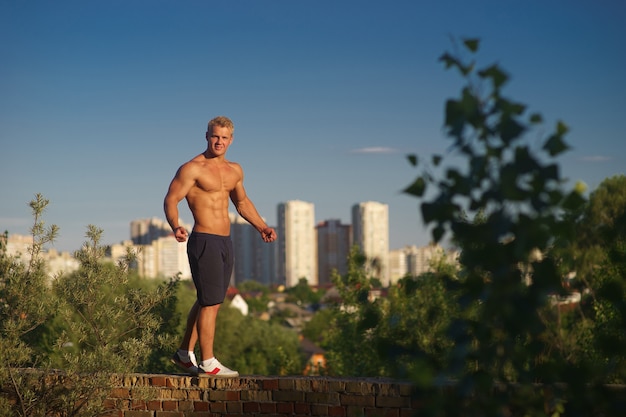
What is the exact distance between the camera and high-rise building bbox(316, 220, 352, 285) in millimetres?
143000

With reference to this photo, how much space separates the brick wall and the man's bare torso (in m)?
1.36

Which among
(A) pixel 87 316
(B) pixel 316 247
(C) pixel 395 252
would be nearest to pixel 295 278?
(B) pixel 316 247

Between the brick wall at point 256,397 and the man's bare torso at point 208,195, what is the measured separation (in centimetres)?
136

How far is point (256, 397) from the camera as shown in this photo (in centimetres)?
714

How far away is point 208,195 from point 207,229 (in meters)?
0.30

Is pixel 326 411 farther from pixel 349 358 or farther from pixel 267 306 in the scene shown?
pixel 267 306

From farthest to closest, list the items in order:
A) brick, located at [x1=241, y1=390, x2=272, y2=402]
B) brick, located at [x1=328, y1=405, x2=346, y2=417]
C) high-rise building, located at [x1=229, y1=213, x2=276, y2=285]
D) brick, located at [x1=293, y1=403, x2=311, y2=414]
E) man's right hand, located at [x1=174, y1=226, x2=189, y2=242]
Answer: high-rise building, located at [x1=229, y1=213, x2=276, y2=285] → brick, located at [x1=241, y1=390, x2=272, y2=402] → brick, located at [x1=293, y1=403, x2=311, y2=414] → brick, located at [x1=328, y1=405, x2=346, y2=417] → man's right hand, located at [x1=174, y1=226, x2=189, y2=242]

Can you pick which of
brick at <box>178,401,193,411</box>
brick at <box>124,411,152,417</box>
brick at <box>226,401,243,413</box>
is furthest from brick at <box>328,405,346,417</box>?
brick at <box>124,411,152,417</box>

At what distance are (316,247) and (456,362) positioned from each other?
142285 mm

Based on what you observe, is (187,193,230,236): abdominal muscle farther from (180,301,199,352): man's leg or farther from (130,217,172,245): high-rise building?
(130,217,172,245): high-rise building

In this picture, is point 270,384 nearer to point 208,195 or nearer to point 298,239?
point 208,195

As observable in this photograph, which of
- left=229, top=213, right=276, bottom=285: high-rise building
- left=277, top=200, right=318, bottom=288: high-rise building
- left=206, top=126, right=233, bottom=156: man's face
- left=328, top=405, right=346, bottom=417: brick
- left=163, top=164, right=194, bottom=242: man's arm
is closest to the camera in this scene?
left=328, top=405, right=346, bottom=417: brick

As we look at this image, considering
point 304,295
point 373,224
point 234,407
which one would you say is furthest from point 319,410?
point 373,224

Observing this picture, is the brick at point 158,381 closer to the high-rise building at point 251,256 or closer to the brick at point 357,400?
the brick at point 357,400
